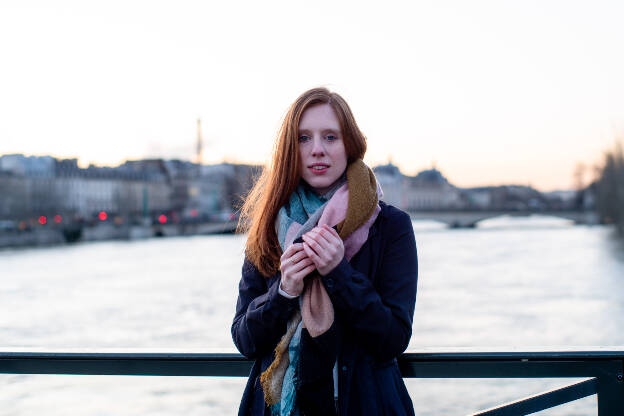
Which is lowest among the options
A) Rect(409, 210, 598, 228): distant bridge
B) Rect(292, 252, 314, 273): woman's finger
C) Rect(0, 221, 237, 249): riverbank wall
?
Rect(0, 221, 237, 249): riverbank wall

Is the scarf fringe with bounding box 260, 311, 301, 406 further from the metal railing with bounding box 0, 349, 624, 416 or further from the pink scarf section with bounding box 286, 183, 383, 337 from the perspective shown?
the metal railing with bounding box 0, 349, 624, 416

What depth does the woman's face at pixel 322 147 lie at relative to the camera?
3.70 feet

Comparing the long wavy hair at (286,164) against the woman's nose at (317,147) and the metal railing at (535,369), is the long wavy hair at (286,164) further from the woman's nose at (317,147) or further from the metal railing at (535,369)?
the metal railing at (535,369)

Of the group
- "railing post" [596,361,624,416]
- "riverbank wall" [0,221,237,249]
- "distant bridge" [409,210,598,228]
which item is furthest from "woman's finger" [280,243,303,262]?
"distant bridge" [409,210,598,228]

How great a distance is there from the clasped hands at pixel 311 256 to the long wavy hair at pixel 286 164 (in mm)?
113

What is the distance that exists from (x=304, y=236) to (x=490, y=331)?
1029 centimetres

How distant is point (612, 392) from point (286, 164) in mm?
667

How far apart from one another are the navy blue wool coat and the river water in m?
0.31

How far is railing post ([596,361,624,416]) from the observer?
1214mm

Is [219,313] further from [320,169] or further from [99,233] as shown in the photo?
[99,233]

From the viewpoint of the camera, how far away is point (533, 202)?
277ft

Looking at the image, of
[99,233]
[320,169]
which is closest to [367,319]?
[320,169]

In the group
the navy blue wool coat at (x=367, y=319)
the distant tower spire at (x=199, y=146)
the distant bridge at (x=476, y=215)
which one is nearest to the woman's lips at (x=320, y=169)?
the navy blue wool coat at (x=367, y=319)

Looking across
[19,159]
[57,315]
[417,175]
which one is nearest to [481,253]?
[57,315]
